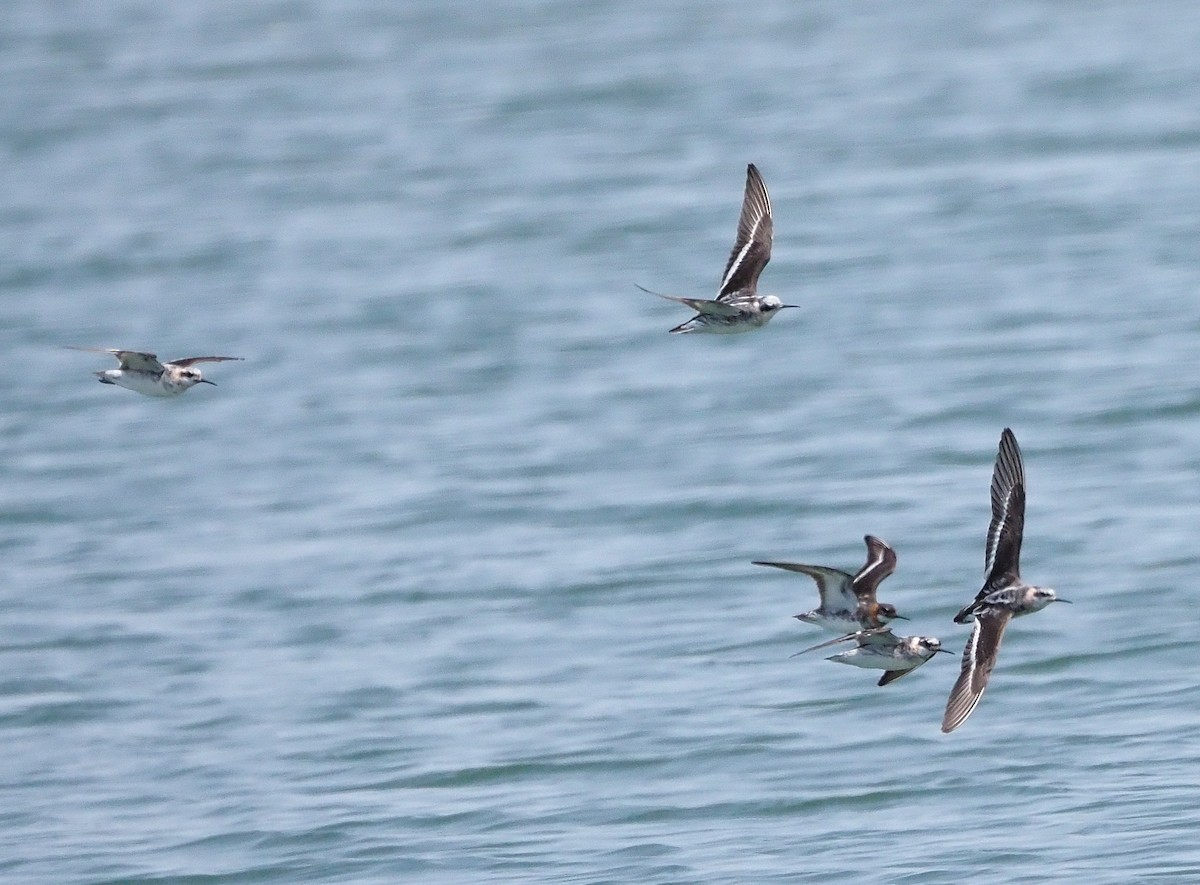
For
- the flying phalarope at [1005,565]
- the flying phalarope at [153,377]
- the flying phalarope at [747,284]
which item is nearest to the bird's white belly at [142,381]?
the flying phalarope at [153,377]

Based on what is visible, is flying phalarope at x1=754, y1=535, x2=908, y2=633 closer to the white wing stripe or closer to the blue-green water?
the white wing stripe

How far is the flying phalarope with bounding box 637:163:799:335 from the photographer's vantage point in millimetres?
14430

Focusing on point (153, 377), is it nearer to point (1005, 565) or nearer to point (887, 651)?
point (887, 651)

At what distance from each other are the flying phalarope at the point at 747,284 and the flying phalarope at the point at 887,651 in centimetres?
212

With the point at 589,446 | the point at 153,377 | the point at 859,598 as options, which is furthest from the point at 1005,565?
the point at 589,446

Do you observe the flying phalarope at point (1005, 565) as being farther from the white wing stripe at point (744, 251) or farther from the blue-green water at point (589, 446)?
the blue-green water at point (589, 446)

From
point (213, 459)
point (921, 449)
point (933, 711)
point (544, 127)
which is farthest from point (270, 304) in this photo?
point (933, 711)

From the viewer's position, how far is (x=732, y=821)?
58.6ft

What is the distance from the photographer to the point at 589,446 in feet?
96.2

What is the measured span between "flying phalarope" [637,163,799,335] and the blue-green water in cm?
430

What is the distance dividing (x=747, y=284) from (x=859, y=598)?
237 cm

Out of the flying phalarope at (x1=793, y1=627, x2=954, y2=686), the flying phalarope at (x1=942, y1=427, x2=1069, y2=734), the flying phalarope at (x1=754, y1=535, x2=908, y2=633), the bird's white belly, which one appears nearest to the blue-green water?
the flying phalarope at (x1=793, y1=627, x2=954, y2=686)

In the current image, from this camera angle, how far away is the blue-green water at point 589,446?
60.9 ft

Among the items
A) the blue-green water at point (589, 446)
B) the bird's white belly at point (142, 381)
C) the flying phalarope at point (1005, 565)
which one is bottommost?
the blue-green water at point (589, 446)
